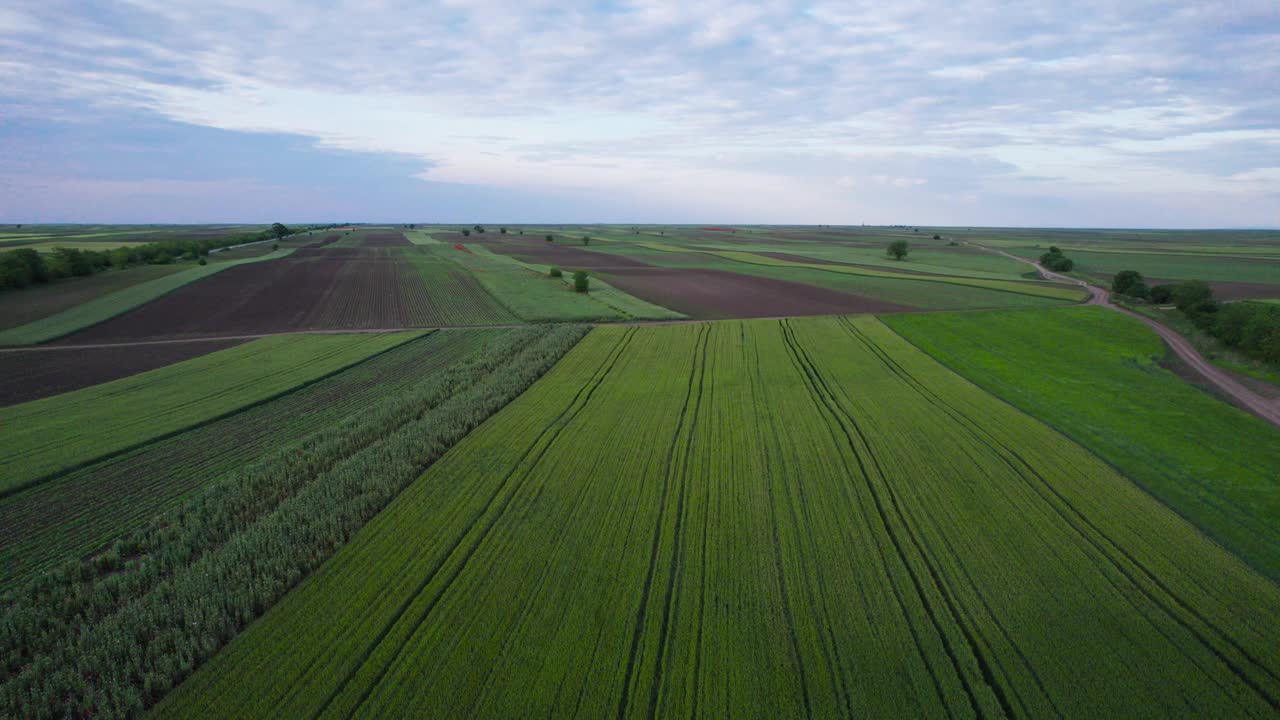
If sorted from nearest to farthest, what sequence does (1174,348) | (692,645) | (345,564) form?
(692,645) → (345,564) → (1174,348)

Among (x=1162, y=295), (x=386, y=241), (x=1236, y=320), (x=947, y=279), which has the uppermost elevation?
(x=386, y=241)

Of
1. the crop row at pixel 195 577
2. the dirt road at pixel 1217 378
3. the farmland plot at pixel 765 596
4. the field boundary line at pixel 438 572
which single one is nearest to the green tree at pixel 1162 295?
the dirt road at pixel 1217 378

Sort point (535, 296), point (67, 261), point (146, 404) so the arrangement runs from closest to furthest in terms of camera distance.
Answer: point (146, 404) < point (535, 296) < point (67, 261)

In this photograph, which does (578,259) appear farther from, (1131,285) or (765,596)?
(765,596)

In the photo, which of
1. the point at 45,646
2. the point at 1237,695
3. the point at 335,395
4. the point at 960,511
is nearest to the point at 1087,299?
the point at 960,511

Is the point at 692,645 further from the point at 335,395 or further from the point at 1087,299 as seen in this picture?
the point at 1087,299

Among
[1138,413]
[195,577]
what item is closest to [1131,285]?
[1138,413]

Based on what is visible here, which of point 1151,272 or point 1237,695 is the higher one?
point 1151,272
